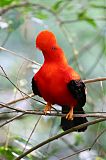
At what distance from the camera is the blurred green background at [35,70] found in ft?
8.84

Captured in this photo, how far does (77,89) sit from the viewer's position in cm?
189

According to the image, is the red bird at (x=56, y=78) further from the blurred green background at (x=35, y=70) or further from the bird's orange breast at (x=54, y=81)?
the blurred green background at (x=35, y=70)

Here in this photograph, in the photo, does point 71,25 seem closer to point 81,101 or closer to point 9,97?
point 9,97

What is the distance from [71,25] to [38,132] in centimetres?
180

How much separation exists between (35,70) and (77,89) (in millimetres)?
723

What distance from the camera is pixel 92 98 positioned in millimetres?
3814

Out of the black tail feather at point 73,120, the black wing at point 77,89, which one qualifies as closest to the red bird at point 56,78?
the black wing at point 77,89

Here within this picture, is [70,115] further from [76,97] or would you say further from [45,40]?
[45,40]

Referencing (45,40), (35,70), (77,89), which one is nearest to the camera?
(45,40)

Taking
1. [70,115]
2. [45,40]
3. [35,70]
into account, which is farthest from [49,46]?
[35,70]

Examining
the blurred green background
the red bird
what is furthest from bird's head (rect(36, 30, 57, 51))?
the blurred green background

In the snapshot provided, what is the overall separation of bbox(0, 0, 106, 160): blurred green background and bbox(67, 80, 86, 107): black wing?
0.17 meters

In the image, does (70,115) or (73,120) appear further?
(73,120)

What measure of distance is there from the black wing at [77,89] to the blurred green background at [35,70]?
0.55 ft
